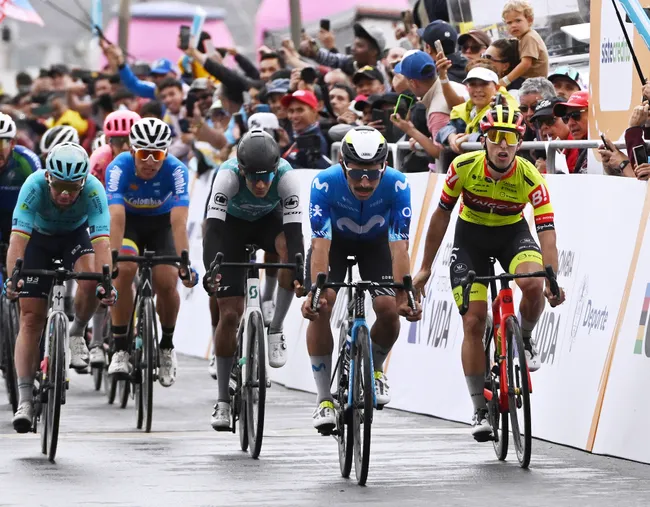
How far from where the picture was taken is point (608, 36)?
12.3 meters

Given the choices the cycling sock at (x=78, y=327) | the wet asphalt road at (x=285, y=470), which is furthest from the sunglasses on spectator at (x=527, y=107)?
the cycling sock at (x=78, y=327)

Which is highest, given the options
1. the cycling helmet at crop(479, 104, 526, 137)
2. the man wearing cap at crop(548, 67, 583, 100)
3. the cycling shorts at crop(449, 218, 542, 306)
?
the man wearing cap at crop(548, 67, 583, 100)

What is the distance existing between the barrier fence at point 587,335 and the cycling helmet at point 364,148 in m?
1.90

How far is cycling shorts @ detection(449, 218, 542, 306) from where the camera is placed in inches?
407

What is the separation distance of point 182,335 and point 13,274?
918cm

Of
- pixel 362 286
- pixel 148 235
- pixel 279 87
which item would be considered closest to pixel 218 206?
pixel 362 286

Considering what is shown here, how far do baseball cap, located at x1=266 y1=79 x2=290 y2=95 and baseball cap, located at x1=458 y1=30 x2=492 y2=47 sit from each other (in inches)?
116

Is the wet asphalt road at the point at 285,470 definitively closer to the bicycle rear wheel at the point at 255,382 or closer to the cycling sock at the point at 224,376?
the bicycle rear wheel at the point at 255,382

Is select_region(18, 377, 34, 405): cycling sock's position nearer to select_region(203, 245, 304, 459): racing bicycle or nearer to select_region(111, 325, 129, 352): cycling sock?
select_region(203, 245, 304, 459): racing bicycle

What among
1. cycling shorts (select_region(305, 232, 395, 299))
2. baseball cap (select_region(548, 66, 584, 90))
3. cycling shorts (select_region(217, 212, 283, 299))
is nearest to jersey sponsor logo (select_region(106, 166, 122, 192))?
cycling shorts (select_region(217, 212, 283, 299))

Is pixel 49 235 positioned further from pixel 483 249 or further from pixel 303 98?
pixel 303 98

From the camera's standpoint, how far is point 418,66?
13.9 m

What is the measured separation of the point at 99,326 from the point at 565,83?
4.74 metres

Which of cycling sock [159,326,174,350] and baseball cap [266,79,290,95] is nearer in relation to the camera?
cycling sock [159,326,174,350]
